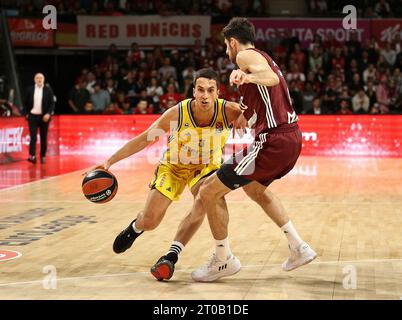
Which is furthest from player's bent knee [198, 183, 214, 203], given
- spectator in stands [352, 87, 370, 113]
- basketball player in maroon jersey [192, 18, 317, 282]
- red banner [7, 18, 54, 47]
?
red banner [7, 18, 54, 47]

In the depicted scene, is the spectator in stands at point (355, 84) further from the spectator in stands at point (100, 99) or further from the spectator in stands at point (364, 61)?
the spectator in stands at point (100, 99)

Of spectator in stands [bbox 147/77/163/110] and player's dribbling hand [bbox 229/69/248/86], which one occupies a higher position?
player's dribbling hand [bbox 229/69/248/86]

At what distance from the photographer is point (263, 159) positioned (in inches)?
252

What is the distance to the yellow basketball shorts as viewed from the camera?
7.04 metres

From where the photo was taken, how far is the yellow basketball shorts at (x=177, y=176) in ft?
23.1

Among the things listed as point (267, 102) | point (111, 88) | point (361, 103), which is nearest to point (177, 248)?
point (267, 102)

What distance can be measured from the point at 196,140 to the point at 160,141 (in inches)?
471

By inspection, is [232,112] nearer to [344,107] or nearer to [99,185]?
[99,185]

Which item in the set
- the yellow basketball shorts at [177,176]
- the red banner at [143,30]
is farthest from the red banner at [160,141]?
the yellow basketball shorts at [177,176]

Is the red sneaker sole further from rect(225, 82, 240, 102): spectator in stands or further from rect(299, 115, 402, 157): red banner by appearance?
rect(225, 82, 240, 102): spectator in stands

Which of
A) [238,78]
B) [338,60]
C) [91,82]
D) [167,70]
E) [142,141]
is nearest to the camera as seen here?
[238,78]

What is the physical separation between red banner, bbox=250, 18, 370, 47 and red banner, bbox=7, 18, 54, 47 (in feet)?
18.5
